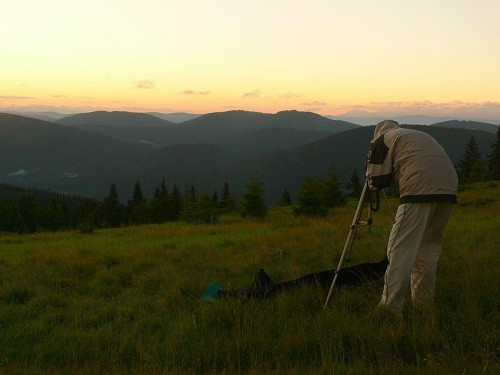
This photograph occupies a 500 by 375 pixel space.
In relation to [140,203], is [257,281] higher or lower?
higher

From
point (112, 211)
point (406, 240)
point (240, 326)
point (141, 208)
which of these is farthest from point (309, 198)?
point (112, 211)

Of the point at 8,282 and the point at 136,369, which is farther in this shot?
the point at 8,282

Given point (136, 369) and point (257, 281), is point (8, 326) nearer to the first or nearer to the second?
point (136, 369)

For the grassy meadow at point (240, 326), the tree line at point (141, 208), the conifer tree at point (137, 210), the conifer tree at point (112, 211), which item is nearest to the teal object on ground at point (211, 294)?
the grassy meadow at point (240, 326)

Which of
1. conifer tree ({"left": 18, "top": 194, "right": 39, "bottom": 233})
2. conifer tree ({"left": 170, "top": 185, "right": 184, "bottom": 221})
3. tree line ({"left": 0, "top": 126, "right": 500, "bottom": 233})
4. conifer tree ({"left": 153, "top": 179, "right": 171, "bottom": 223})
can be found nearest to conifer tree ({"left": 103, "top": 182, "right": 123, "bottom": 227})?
tree line ({"left": 0, "top": 126, "right": 500, "bottom": 233})

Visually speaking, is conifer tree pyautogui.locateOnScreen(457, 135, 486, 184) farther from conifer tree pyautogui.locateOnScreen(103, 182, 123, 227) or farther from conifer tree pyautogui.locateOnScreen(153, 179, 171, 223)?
conifer tree pyautogui.locateOnScreen(103, 182, 123, 227)

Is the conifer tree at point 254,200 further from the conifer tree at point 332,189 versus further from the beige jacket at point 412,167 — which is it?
the beige jacket at point 412,167

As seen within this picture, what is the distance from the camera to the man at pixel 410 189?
15.0ft

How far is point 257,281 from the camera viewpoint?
607 centimetres

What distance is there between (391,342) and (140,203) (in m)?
76.6

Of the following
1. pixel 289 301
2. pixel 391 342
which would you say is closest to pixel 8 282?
pixel 289 301

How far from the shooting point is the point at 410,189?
4633 mm

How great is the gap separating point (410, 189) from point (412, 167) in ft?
0.83

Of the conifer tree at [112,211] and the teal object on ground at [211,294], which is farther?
the conifer tree at [112,211]
